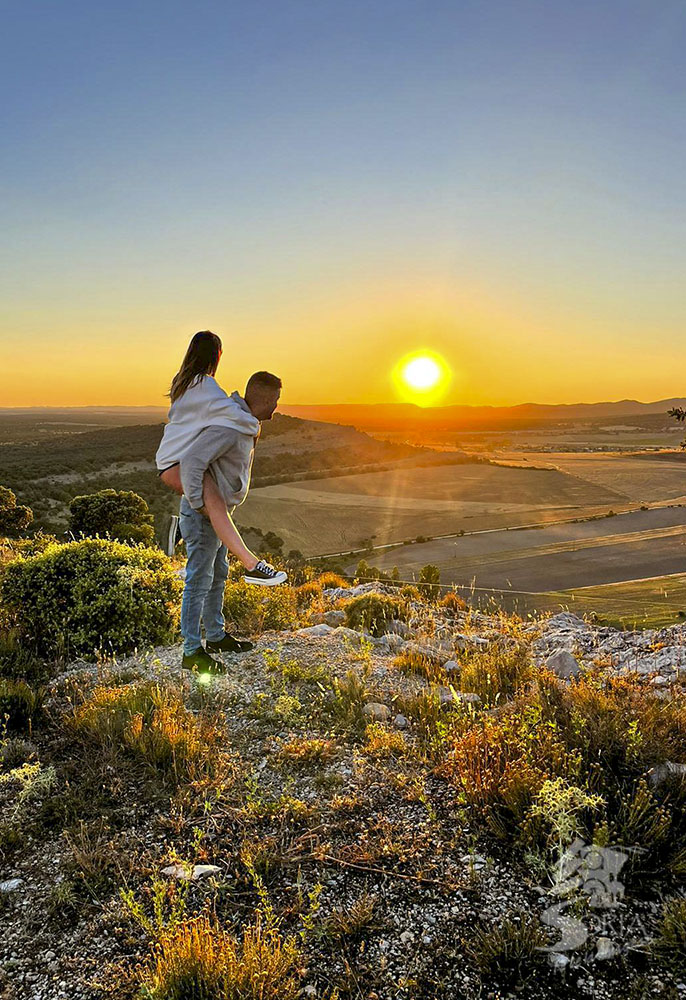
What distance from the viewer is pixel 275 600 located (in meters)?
7.24

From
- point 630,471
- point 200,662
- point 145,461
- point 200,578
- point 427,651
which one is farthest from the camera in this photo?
point 630,471

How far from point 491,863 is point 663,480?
6278cm

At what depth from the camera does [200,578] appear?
4438mm

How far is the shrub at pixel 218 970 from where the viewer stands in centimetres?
202

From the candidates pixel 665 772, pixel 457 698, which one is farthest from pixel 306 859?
pixel 665 772

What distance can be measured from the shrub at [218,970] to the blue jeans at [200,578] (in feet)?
8.09

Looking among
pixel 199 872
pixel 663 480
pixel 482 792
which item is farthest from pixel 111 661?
pixel 663 480

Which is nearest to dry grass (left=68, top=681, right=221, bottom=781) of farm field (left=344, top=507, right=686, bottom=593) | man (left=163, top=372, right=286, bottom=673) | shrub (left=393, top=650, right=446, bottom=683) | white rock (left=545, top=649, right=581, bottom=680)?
man (left=163, top=372, right=286, bottom=673)

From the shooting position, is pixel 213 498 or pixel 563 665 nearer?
pixel 213 498

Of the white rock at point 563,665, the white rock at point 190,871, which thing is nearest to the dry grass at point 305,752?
the white rock at point 190,871

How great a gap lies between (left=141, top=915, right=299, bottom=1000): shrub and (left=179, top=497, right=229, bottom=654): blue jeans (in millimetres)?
2465

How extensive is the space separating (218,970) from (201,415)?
9.57 ft

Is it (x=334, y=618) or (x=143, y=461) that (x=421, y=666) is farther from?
(x=143, y=461)

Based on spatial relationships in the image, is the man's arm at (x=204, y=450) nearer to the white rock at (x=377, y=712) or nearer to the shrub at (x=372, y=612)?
the white rock at (x=377, y=712)
